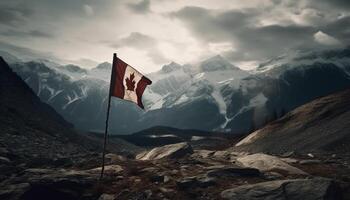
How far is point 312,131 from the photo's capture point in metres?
54.6

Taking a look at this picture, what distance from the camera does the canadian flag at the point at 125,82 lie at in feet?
94.4

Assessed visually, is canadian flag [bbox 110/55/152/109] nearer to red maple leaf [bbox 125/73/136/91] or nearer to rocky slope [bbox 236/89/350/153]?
red maple leaf [bbox 125/73/136/91]

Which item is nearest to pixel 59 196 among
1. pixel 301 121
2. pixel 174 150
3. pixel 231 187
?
pixel 231 187

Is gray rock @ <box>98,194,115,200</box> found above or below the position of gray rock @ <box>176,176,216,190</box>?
below

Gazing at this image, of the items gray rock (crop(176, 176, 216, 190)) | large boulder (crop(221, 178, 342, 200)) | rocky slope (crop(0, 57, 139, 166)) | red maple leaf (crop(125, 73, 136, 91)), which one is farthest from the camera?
rocky slope (crop(0, 57, 139, 166))

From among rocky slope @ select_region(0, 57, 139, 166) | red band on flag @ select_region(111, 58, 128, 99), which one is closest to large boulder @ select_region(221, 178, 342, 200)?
red band on flag @ select_region(111, 58, 128, 99)

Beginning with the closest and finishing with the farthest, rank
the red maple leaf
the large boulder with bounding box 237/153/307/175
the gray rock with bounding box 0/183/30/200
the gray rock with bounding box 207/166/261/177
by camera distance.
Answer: the gray rock with bounding box 0/183/30/200, the gray rock with bounding box 207/166/261/177, the red maple leaf, the large boulder with bounding box 237/153/307/175

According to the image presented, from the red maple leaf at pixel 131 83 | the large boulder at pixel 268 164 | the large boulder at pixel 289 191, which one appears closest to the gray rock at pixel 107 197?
the large boulder at pixel 289 191

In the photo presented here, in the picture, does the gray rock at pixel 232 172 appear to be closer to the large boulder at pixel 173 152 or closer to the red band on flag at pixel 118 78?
the red band on flag at pixel 118 78

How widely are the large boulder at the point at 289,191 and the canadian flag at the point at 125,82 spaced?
970 centimetres

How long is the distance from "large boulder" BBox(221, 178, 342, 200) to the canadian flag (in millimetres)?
9697

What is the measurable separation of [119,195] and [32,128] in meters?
60.1

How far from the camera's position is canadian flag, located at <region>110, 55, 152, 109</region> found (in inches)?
1133

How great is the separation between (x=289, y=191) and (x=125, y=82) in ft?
45.9
